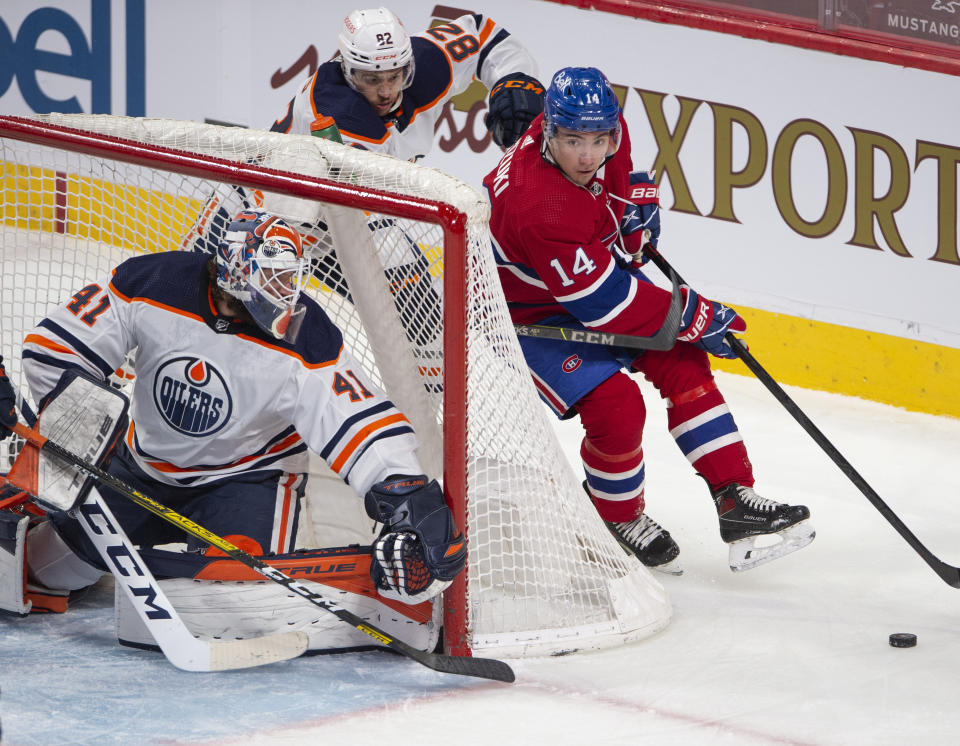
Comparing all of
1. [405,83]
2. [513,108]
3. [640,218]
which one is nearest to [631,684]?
[640,218]

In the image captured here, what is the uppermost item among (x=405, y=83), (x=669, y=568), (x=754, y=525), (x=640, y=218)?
(x=405, y=83)

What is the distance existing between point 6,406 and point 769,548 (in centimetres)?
153

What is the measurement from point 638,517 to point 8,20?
10.5ft

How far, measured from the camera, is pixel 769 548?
10.2ft

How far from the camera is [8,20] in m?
5.32

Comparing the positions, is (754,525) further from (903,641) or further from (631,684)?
(631,684)

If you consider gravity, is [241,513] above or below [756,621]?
above

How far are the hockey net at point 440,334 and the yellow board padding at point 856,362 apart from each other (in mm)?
1702

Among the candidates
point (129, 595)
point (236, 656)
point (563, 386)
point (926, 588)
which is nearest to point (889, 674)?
point (926, 588)

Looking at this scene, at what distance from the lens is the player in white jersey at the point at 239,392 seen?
265cm

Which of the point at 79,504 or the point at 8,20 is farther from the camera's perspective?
the point at 8,20

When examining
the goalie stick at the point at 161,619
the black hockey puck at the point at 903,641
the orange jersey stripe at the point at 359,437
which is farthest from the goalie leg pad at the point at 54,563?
the black hockey puck at the point at 903,641

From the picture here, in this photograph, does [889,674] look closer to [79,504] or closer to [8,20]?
[79,504]

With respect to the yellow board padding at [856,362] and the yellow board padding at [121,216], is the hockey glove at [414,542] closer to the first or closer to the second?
the yellow board padding at [121,216]
